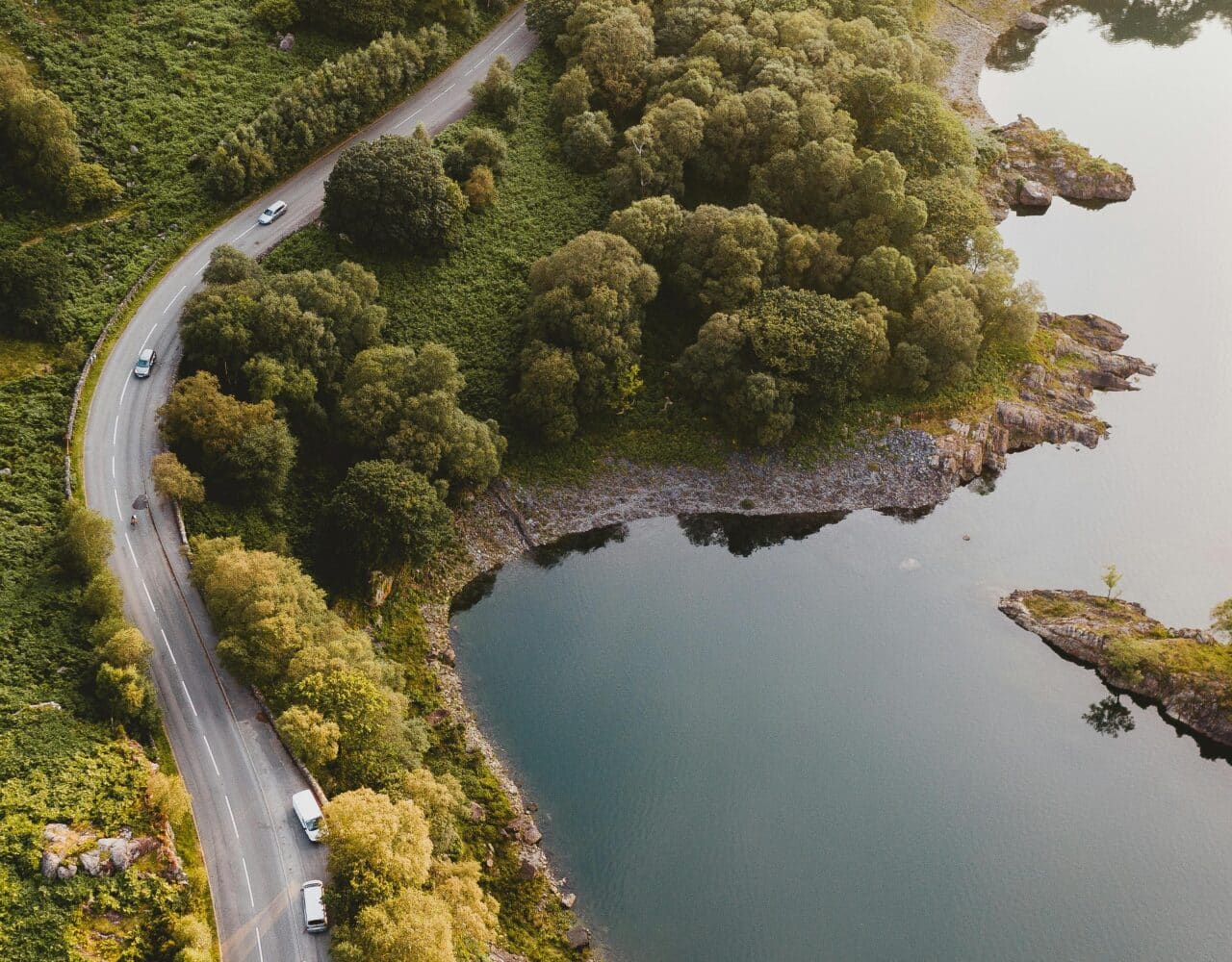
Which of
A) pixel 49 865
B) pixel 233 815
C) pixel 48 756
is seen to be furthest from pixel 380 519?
pixel 49 865

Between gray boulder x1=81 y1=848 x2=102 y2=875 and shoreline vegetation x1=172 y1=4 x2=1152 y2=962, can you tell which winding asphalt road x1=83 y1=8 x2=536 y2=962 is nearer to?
shoreline vegetation x1=172 y1=4 x2=1152 y2=962

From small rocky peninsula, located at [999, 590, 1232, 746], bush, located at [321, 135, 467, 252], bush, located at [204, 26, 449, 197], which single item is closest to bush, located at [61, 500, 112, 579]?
bush, located at [321, 135, 467, 252]

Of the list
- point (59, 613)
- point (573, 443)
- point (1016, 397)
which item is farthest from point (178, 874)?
point (1016, 397)

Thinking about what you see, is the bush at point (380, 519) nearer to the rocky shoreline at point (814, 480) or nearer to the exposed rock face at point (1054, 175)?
the rocky shoreline at point (814, 480)

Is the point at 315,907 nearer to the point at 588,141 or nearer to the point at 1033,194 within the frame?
the point at 588,141

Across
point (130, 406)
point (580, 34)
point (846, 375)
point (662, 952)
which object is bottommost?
point (662, 952)

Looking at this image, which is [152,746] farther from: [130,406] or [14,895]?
[130,406]
